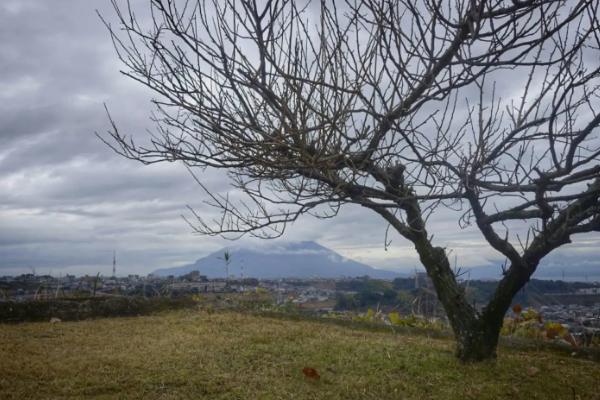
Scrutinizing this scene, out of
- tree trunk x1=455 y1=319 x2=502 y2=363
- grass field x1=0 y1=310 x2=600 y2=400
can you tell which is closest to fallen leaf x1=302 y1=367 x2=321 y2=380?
grass field x1=0 y1=310 x2=600 y2=400

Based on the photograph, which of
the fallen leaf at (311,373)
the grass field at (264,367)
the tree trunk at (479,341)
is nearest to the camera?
the grass field at (264,367)

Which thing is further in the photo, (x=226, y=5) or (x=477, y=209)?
(x=477, y=209)

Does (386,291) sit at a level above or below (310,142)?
below

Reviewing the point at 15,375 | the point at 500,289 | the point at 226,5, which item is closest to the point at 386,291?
the point at 500,289

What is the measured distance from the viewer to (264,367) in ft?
14.1

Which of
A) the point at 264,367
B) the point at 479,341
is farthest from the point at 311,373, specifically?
the point at 479,341

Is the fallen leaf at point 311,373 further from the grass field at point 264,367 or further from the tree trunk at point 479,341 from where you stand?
the tree trunk at point 479,341

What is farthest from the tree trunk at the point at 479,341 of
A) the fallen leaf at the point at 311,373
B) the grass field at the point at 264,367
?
the fallen leaf at the point at 311,373

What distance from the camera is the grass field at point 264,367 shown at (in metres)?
3.68

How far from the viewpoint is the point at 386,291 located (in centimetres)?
927

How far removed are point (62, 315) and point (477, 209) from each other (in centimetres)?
621

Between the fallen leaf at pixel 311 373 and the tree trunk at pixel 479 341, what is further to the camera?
the tree trunk at pixel 479 341

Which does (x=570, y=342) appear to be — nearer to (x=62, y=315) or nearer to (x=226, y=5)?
(x=226, y=5)

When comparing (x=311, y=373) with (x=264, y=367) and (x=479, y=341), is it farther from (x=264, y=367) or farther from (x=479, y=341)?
(x=479, y=341)
